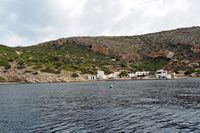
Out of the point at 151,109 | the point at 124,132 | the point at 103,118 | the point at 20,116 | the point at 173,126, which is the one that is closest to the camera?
the point at 124,132

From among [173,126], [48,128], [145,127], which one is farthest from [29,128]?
[173,126]

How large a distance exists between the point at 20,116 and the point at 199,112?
119ft

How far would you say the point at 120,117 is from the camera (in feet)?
200

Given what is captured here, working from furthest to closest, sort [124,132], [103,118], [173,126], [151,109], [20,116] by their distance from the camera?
[151,109] < [20,116] < [103,118] < [173,126] < [124,132]

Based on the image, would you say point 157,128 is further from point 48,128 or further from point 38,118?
point 38,118

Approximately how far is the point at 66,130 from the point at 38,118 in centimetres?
1453

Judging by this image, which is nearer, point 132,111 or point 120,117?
point 120,117

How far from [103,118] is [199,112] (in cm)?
1954

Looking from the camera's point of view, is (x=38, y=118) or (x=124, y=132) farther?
(x=38, y=118)

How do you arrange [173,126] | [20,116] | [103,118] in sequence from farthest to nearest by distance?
1. [20,116]
2. [103,118]
3. [173,126]

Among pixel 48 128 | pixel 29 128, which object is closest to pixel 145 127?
pixel 48 128

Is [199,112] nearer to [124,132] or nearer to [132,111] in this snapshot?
[132,111]

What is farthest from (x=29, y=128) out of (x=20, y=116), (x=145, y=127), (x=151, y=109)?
(x=151, y=109)

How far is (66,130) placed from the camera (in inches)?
1943
